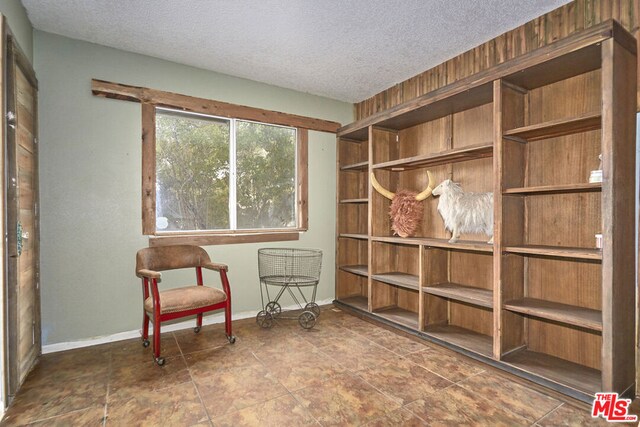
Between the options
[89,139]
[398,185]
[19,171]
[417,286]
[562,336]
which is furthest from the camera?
[398,185]

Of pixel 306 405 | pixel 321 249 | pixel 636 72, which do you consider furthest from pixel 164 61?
pixel 636 72

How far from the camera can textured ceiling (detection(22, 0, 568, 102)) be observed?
244 cm

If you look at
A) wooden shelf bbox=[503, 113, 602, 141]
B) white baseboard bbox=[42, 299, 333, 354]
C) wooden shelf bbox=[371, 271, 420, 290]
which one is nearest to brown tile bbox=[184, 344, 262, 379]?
white baseboard bbox=[42, 299, 333, 354]

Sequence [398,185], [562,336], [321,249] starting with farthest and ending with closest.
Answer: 1. [321,249]
2. [398,185]
3. [562,336]

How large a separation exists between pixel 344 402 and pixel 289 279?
1679mm

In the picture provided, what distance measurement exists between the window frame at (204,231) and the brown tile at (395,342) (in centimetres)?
152

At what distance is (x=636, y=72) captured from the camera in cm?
210

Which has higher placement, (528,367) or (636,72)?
(636,72)

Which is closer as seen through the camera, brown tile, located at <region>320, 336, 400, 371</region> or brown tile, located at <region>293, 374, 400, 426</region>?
brown tile, located at <region>293, 374, 400, 426</region>

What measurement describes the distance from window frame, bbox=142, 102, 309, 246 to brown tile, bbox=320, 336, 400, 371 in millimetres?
1481

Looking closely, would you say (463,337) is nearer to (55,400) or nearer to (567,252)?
(567,252)

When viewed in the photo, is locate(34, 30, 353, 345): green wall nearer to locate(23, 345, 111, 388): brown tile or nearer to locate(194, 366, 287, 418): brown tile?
locate(23, 345, 111, 388): brown tile

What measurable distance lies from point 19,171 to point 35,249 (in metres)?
0.74

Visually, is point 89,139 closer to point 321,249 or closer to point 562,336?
point 321,249
